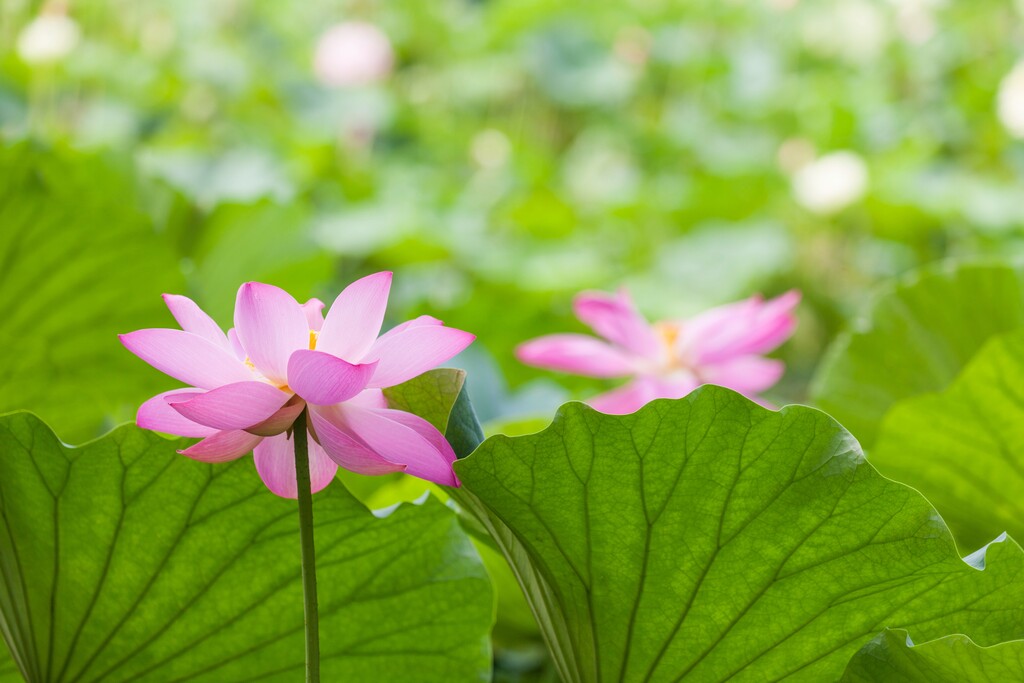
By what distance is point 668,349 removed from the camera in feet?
2.16

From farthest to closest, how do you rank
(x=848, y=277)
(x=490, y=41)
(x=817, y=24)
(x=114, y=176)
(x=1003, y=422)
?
(x=817, y=24), (x=490, y=41), (x=848, y=277), (x=114, y=176), (x=1003, y=422)

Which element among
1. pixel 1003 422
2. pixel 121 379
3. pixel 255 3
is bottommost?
pixel 1003 422

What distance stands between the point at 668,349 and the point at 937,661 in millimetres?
334

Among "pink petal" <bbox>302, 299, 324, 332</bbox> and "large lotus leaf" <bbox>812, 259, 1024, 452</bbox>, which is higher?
"large lotus leaf" <bbox>812, 259, 1024, 452</bbox>

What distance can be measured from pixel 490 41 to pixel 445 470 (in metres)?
2.88

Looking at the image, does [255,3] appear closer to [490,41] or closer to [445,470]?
[490,41]

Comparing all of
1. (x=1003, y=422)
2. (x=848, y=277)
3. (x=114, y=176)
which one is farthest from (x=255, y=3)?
(x=1003, y=422)

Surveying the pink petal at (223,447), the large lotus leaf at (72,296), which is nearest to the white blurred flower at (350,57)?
the large lotus leaf at (72,296)

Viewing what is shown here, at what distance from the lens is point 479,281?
5.37 ft

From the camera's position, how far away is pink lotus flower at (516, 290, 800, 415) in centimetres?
62

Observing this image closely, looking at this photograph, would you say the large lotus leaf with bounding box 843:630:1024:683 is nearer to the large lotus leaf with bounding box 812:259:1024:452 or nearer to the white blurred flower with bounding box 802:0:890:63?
the large lotus leaf with bounding box 812:259:1024:452

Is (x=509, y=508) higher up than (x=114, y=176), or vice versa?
(x=114, y=176)

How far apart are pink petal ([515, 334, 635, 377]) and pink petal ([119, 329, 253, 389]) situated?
0.30 m

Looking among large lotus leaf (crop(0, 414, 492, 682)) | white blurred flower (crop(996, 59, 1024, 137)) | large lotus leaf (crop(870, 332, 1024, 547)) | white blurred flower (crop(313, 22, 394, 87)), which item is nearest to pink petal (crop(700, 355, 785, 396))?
large lotus leaf (crop(870, 332, 1024, 547))
